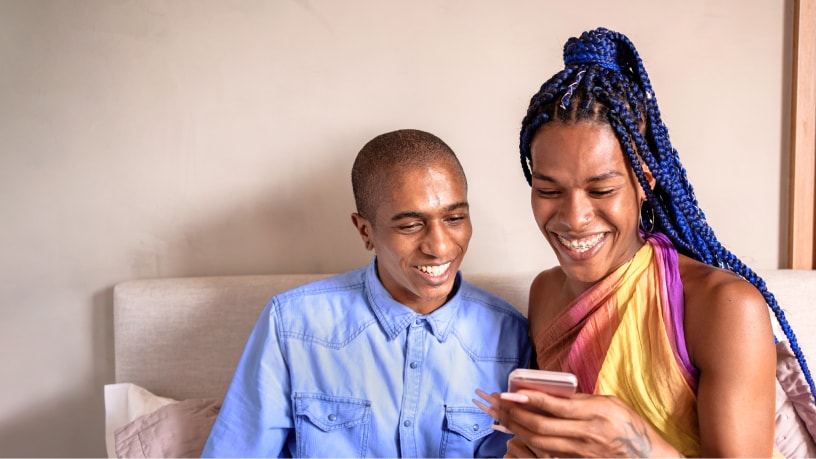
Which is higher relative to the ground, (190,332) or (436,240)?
(436,240)

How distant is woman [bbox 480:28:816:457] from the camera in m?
1.24

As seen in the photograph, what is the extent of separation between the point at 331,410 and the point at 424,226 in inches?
20.2

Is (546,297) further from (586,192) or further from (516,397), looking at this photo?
(516,397)

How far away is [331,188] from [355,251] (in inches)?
8.8

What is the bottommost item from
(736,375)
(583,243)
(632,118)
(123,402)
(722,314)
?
(123,402)

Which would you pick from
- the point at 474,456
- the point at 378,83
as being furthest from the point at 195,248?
the point at 474,456

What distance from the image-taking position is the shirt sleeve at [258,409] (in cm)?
161

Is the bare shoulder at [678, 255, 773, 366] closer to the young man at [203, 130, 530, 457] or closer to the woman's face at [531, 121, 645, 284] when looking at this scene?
the woman's face at [531, 121, 645, 284]

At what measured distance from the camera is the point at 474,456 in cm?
169

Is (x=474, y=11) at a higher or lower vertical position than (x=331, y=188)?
higher

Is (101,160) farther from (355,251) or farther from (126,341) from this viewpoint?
(355,251)

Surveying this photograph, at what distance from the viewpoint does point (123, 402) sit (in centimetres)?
200

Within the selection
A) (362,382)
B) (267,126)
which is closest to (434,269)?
(362,382)

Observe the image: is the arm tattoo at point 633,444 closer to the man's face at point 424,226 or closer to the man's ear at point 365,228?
the man's face at point 424,226
